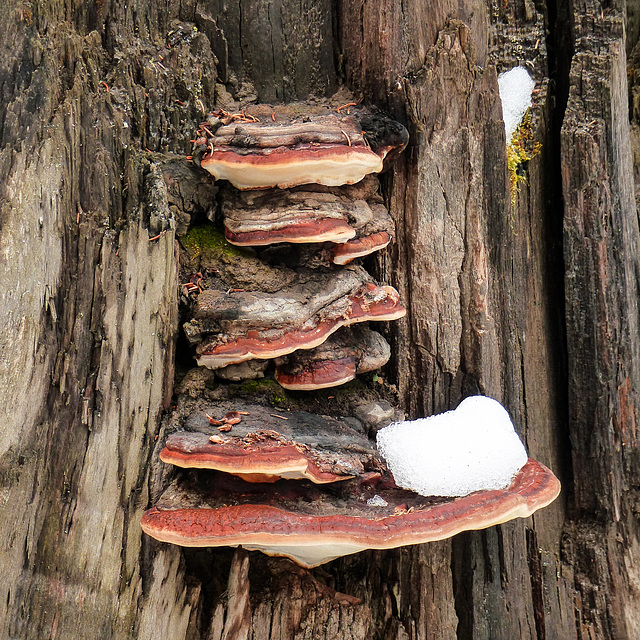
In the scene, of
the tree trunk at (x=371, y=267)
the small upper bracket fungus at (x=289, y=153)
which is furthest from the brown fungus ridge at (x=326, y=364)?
the small upper bracket fungus at (x=289, y=153)

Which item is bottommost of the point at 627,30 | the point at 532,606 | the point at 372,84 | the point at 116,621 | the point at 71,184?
the point at 532,606

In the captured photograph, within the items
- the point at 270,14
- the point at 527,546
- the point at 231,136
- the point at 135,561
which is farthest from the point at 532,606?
the point at 270,14

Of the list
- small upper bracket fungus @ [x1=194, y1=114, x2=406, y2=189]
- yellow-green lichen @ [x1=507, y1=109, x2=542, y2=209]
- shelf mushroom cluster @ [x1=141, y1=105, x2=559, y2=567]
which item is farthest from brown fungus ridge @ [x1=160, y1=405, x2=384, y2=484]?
yellow-green lichen @ [x1=507, y1=109, x2=542, y2=209]

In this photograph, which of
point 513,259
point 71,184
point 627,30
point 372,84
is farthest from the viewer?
point 627,30

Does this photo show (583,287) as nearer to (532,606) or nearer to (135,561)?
(532,606)

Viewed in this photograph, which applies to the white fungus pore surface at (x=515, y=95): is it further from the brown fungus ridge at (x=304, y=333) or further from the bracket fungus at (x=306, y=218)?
the brown fungus ridge at (x=304, y=333)

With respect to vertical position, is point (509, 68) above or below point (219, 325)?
above

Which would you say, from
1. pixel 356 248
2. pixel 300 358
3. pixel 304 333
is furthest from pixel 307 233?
pixel 300 358
